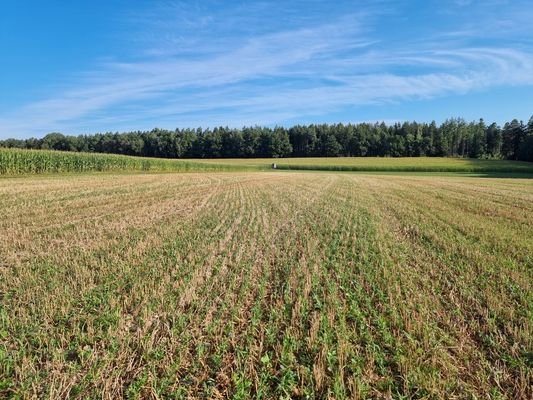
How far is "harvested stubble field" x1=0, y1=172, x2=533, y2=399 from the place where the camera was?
3.44m

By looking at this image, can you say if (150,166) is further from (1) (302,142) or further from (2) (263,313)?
(1) (302,142)

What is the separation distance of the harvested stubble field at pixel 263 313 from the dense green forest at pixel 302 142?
4425 inches

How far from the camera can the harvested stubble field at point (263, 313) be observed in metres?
3.44

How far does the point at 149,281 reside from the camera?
5934 millimetres

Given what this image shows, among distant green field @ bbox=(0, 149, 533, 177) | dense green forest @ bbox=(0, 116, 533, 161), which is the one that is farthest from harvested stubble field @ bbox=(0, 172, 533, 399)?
dense green forest @ bbox=(0, 116, 533, 161)

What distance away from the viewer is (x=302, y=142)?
415 feet

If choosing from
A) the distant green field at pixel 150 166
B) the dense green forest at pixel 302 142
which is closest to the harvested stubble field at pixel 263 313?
the distant green field at pixel 150 166

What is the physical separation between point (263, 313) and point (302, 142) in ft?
409

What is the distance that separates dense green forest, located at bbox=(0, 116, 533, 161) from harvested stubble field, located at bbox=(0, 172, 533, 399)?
369 ft

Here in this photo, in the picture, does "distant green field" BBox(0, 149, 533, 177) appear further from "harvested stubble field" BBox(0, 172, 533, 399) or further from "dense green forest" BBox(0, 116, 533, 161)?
"dense green forest" BBox(0, 116, 533, 161)

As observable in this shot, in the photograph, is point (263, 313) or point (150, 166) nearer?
point (263, 313)

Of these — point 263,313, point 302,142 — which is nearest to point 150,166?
point 263,313

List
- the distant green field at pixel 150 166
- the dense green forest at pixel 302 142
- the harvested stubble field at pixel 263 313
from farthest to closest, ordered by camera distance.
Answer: the dense green forest at pixel 302 142, the distant green field at pixel 150 166, the harvested stubble field at pixel 263 313

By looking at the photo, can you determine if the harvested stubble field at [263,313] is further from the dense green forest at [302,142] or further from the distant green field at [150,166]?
the dense green forest at [302,142]
